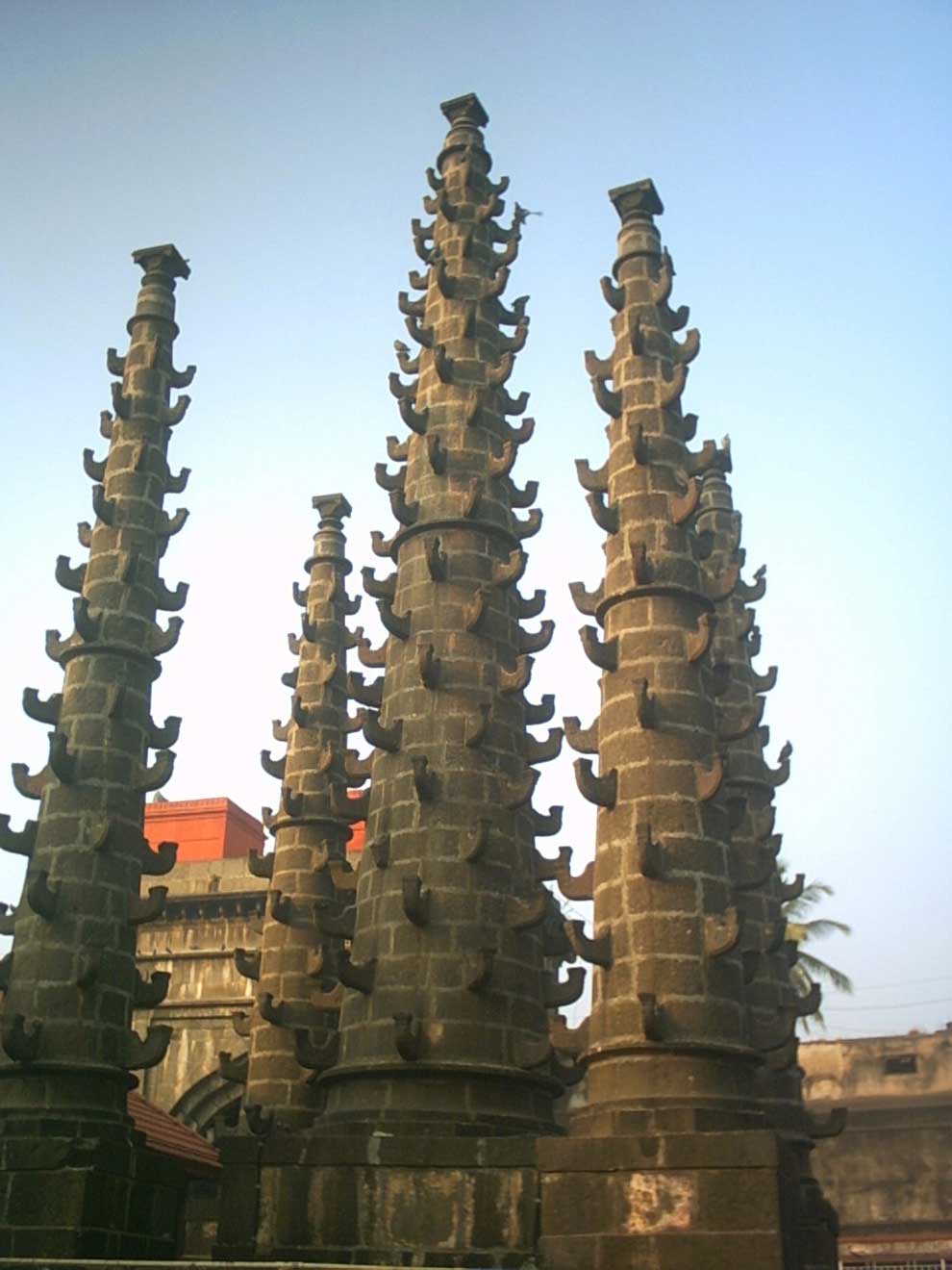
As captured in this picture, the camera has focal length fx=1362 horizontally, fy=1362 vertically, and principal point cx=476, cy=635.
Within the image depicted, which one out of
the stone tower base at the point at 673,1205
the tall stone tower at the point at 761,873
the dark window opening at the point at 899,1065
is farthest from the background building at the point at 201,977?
the stone tower base at the point at 673,1205

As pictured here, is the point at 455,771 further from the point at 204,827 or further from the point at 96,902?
the point at 204,827

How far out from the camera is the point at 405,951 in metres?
16.8

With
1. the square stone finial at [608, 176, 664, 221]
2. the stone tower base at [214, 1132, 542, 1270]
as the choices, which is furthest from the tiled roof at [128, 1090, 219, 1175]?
the square stone finial at [608, 176, 664, 221]

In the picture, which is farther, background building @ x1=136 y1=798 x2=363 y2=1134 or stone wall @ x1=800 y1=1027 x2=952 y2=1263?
stone wall @ x1=800 y1=1027 x2=952 y2=1263

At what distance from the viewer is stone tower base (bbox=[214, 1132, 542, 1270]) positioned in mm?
14281

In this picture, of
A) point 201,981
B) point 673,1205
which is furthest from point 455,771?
point 201,981

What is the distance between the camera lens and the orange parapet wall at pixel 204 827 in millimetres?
39969

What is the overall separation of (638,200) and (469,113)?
600cm

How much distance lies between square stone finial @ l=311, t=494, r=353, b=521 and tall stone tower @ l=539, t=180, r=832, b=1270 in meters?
9.74

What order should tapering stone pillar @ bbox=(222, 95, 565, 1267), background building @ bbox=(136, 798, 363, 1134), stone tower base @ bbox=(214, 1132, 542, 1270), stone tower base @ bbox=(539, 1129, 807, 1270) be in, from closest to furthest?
stone tower base @ bbox=(539, 1129, 807, 1270)
stone tower base @ bbox=(214, 1132, 542, 1270)
tapering stone pillar @ bbox=(222, 95, 565, 1267)
background building @ bbox=(136, 798, 363, 1134)

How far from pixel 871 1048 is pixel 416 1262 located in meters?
27.6

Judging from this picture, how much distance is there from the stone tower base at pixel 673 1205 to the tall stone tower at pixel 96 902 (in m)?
6.04

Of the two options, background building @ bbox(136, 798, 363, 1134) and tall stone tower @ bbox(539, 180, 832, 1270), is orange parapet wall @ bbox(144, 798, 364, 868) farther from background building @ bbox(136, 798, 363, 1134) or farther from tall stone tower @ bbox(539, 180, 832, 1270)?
tall stone tower @ bbox(539, 180, 832, 1270)

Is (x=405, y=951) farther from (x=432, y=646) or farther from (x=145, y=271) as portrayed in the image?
(x=145, y=271)
